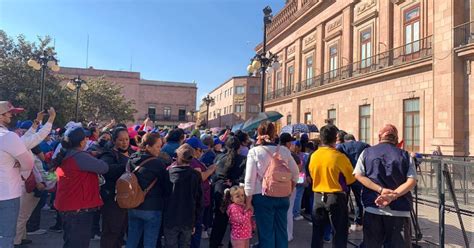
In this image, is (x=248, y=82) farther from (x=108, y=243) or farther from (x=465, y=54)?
(x=108, y=243)

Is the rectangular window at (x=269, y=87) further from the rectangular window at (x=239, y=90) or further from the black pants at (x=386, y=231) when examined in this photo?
the black pants at (x=386, y=231)

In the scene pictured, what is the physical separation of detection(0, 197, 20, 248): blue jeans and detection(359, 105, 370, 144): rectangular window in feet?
71.1

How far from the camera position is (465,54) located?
51.3 feet

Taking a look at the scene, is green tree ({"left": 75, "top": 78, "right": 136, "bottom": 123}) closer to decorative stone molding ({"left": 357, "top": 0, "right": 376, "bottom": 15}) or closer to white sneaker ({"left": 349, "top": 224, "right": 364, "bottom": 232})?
decorative stone molding ({"left": 357, "top": 0, "right": 376, "bottom": 15})

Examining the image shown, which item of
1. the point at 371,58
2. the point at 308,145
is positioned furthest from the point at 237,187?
the point at 371,58

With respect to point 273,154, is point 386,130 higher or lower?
higher

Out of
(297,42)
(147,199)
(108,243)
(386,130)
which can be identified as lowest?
(108,243)

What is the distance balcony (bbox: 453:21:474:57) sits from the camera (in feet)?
50.6

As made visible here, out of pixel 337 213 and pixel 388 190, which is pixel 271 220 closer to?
pixel 337 213

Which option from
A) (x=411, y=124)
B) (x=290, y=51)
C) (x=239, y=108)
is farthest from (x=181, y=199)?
(x=239, y=108)

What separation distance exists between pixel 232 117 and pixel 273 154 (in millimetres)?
55075

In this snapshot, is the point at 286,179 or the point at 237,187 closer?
the point at 286,179

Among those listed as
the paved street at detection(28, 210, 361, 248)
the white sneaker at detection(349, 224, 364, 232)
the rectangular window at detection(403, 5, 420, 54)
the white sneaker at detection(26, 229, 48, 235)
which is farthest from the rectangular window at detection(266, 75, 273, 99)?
the white sneaker at detection(26, 229, 48, 235)

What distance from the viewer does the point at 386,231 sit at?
4.07 meters
